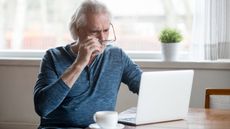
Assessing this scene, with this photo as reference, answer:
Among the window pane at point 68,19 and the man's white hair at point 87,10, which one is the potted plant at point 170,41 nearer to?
the window pane at point 68,19

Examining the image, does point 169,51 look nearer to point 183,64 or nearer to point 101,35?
point 183,64

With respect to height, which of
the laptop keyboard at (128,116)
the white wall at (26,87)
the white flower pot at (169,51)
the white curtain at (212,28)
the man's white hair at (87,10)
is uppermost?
the man's white hair at (87,10)

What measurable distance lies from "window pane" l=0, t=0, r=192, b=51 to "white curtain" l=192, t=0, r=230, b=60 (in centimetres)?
20

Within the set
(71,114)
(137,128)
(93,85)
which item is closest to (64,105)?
(71,114)

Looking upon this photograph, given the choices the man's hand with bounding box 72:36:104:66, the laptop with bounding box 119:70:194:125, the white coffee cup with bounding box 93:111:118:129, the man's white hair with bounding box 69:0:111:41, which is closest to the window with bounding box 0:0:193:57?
the man's white hair with bounding box 69:0:111:41

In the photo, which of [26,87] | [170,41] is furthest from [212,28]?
[26,87]

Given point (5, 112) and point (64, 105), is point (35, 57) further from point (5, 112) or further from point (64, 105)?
point (64, 105)

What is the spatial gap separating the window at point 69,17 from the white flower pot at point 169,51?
215mm

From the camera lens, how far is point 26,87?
132 inches

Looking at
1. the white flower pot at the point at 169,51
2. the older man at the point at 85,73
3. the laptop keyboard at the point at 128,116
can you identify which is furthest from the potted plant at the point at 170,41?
the laptop keyboard at the point at 128,116

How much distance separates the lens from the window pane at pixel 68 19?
3205 millimetres

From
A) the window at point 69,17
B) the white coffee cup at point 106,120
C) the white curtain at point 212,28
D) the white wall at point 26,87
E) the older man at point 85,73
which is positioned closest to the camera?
the white coffee cup at point 106,120

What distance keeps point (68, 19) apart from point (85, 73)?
5.15 ft

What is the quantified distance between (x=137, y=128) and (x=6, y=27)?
231 centimetres
